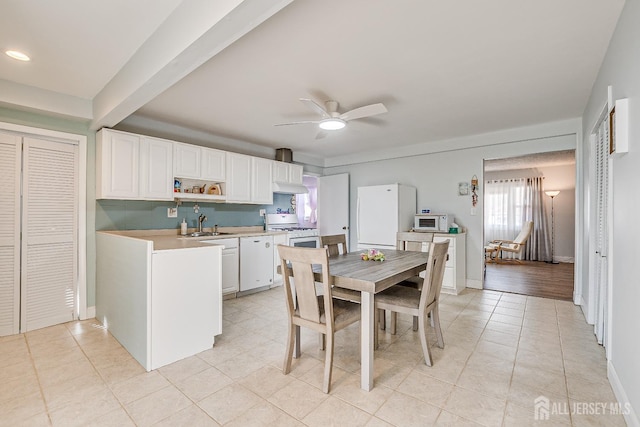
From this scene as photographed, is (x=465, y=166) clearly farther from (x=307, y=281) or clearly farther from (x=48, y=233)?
(x=48, y=233)

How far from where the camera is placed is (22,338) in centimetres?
276

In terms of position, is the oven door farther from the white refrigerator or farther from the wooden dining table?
the wooden dining table

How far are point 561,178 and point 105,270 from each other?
9.22 metres

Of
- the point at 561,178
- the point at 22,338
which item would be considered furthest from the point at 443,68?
the point at 561,178

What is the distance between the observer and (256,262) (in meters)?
4.26

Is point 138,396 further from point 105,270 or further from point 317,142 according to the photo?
point 317,142

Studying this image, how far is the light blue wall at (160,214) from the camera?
3.44 m

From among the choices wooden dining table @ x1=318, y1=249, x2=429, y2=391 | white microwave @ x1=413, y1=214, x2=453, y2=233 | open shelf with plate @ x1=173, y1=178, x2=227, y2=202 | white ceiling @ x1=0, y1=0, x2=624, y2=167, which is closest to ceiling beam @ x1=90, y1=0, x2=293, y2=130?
white ceiling @ x1=0, y1=0, x2=624, y2=167

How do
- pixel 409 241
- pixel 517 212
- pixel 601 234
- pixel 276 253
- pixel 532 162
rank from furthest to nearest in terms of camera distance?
→ 1. pixel 517 212
2. pixel 532 162
3. pixel 276 253
4. pixel 409 241
5. pixel 601 234

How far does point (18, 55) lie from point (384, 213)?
445 centimetres

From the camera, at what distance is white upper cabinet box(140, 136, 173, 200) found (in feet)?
11.2

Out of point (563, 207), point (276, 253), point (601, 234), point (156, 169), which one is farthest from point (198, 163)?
point (563, 207)

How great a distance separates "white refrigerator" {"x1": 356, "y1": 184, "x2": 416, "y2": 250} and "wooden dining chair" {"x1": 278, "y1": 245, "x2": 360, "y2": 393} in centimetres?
276

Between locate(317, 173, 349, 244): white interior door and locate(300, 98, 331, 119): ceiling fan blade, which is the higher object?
locate(300, 98, 331, 119): ceiling fan blade
